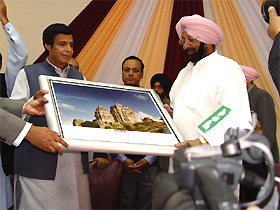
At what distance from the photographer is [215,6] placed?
12.7 ft

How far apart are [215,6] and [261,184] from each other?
3.45m

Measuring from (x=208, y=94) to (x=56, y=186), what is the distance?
3.34 ft

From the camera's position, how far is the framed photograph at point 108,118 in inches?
63.3

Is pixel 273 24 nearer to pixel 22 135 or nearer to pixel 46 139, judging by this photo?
pixel 46 139

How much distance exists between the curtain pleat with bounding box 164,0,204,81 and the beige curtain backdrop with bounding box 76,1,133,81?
1.71 ft

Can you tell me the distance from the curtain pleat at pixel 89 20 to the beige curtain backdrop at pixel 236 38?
3.86ft

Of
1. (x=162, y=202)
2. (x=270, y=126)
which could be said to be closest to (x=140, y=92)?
(x=270, y=126)

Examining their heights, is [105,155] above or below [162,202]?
below

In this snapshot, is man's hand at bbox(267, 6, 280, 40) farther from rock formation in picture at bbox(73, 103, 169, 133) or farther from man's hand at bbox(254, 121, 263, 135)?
man's hand at bbox(254, 121, 263, 135)

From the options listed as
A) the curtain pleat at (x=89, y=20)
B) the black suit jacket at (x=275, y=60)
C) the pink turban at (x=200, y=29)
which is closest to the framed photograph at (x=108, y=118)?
the pink turban at (x=200, y=29)

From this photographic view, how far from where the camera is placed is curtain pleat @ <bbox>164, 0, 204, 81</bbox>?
3.91 meters

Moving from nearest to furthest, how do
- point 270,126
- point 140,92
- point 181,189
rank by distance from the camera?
point 181,189
point 140,92
point 270,126

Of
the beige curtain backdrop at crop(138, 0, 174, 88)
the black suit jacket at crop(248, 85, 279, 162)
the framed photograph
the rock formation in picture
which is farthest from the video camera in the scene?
the beige curtain backdrop at crop(138, 0, 174, 88)

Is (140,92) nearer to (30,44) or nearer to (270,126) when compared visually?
(270,126)
